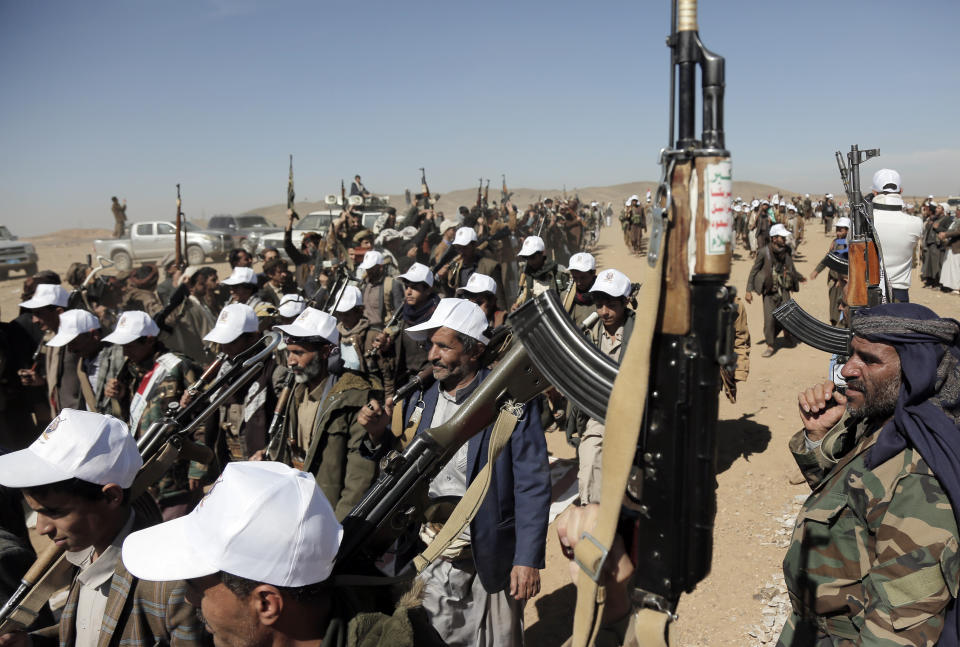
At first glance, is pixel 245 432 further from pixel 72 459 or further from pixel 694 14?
pixel 694 14

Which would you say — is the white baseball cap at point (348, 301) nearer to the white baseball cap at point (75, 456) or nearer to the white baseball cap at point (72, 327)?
the white baseball cap at point (72, 327)

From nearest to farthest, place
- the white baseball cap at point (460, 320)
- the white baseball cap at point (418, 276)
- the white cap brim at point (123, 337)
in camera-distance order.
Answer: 1. the white baseball cap at point (460, 320)
2. the white cap brim at point (123, 337)
3. the white baseball cap at point (418, 276)

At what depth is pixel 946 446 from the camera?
2.05m

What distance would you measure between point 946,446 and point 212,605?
89.4 inches

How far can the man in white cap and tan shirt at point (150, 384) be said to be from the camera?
4.13m

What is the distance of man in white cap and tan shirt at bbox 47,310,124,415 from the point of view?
517 cm

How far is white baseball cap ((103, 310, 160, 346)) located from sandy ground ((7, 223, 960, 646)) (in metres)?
3.52

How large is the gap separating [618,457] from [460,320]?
2.07 meters

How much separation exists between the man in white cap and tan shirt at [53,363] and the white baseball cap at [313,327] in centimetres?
298

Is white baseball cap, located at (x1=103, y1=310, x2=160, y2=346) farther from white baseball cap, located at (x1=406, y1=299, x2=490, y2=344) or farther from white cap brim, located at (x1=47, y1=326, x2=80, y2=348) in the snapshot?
white baseball cap, located at (x1=406, y1=299, x2=490, y2=344)

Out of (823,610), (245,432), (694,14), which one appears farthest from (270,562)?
(245,432)

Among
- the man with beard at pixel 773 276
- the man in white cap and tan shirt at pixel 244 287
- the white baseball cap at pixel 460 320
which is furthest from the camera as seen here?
the man with beard at pixel 773 276

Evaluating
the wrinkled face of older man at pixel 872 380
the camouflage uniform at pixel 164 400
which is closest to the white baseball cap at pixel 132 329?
the camouflage uniform at pixel 164 400

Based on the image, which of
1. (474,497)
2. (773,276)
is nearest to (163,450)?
(474,497)
